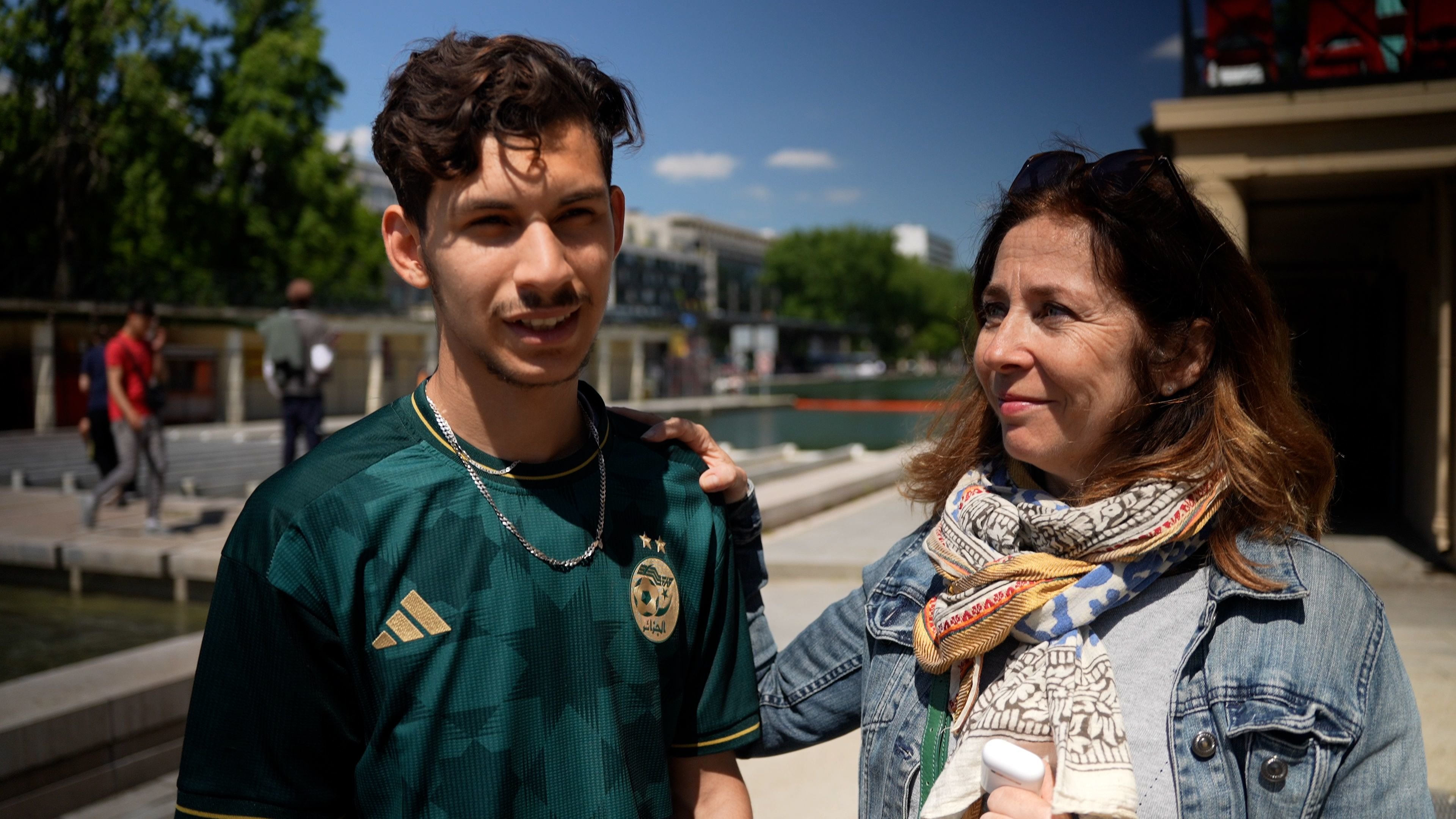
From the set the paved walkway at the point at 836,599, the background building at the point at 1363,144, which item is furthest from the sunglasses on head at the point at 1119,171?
the background building at the point at 1363,144

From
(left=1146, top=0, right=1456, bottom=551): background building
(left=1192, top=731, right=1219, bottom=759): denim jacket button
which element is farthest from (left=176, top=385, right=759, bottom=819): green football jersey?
(left=1146, top=0, right=1456, bottom=551): background building

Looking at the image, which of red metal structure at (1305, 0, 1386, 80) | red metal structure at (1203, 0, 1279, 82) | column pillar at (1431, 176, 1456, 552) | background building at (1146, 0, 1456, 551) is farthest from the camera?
red metal structure at (1203, 0, 1279, 82)

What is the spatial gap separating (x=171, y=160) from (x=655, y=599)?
119 ft

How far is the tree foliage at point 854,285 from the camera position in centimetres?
11869

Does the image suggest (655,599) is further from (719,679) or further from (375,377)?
(375,377)

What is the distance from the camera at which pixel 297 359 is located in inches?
384

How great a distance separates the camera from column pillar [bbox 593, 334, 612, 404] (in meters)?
46.2

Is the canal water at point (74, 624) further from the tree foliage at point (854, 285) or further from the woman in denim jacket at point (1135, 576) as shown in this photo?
the tree foliage at point (854, 285)

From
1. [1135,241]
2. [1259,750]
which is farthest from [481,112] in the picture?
[1259,750]

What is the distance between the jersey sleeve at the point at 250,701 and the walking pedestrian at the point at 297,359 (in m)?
8.58

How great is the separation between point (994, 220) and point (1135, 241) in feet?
0.97

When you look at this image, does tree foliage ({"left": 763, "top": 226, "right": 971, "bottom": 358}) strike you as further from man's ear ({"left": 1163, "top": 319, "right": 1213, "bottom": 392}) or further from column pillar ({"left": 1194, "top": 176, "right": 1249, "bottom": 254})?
man's ear ({"left": 1163, "top": 319, "right": 1213, "bottom": 392})

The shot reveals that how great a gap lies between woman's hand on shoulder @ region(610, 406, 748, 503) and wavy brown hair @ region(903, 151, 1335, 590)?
2.17ft

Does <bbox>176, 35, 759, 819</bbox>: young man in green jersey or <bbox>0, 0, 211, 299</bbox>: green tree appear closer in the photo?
<bbox>176, 35, 759, 819</bbox>: young man in green jersey
